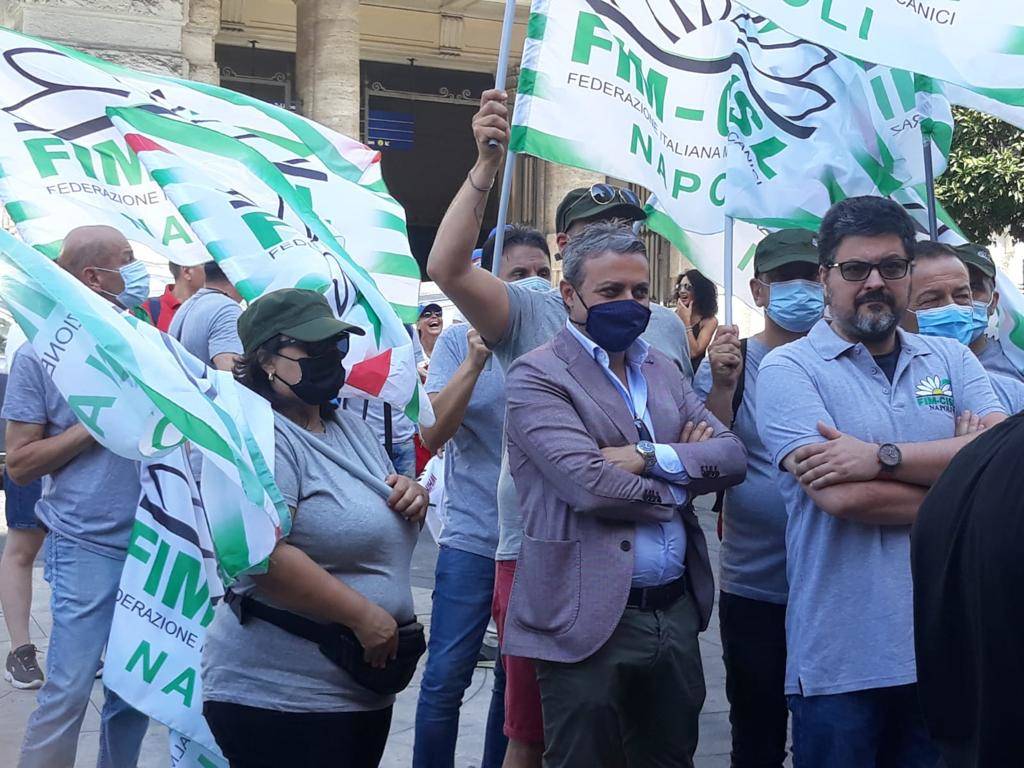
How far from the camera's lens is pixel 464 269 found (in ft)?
12.5

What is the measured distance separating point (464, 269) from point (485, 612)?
142 cm

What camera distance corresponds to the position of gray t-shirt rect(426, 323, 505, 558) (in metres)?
4.68

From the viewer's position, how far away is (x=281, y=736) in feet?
10.6

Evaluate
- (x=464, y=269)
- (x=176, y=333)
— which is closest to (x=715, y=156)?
(x=464, y=269)

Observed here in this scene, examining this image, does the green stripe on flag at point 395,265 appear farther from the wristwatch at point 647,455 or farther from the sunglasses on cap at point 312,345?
the wristwatch at point 647,455

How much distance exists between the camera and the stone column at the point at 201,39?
14508 millimetres

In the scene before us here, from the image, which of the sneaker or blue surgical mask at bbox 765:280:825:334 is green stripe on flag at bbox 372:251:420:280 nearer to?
blue surgical mask at bbox 765:280:825:334

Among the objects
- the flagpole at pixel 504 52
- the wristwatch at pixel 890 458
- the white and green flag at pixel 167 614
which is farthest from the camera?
the flagpole at pixel 504 52

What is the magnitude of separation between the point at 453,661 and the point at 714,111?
218 centimetres

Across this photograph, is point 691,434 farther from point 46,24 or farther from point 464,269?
point 46,24

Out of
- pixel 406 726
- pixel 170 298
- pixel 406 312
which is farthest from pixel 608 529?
pixel 170 298

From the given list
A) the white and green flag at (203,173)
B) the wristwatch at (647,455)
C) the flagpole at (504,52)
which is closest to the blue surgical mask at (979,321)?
the wristwatch at (647,455)

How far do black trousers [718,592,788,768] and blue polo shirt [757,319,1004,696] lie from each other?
568 mm

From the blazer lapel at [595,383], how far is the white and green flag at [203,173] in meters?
0.56
